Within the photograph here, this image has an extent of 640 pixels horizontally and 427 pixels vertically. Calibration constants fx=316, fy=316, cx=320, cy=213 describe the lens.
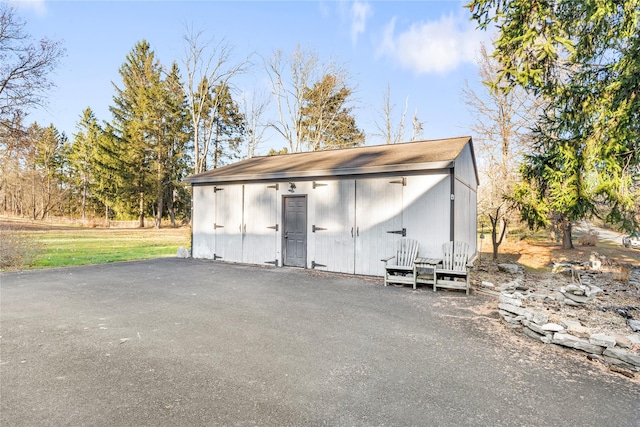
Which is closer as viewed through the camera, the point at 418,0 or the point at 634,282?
the point at 634,282

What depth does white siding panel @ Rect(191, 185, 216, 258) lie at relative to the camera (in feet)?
33.7

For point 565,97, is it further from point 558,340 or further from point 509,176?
point 509,176

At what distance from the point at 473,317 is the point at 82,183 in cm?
3900

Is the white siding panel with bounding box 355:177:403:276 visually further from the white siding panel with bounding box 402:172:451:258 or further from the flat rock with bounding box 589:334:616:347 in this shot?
the flat rock with bounding box 589:334:616:347

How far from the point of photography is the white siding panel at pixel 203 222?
10.3 meters

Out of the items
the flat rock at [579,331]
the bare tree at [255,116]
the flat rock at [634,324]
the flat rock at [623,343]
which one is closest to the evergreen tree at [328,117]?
the bare tree at [255,116]

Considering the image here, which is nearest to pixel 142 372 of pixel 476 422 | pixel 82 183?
pixel 476 422

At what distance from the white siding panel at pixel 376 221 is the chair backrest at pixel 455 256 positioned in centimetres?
110

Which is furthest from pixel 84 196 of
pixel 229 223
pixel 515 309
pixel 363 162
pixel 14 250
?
pixel 515 309

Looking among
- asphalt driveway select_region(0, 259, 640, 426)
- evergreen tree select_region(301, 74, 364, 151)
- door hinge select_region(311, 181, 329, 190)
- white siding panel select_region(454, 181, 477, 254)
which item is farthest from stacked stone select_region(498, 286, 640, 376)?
evergreen tree select_region(301, 74, 364, 151)

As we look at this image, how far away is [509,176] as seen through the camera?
14648 mm

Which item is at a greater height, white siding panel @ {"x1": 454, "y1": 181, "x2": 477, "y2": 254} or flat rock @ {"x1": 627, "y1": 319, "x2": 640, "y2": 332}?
white siding panel @ {"x1": 454, "y1": 181, "x2": 477, "y2": 254}

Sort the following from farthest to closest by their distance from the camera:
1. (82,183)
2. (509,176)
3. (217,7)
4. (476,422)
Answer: (82,183)
(509,176)
(217,7)
(476,422)

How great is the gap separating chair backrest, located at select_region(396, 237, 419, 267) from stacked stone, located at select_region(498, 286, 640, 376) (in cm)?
251
